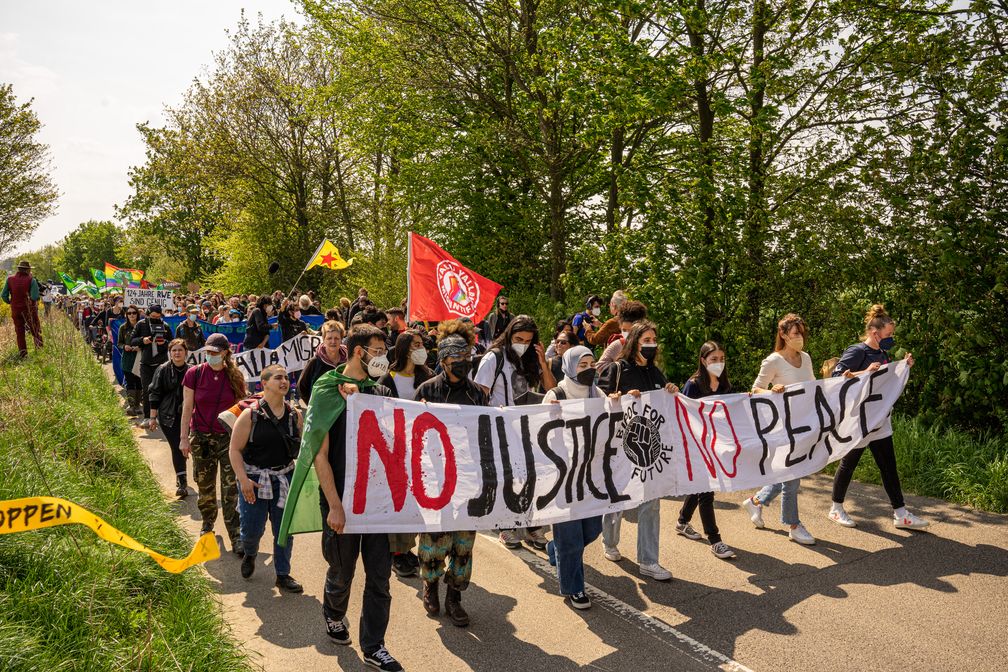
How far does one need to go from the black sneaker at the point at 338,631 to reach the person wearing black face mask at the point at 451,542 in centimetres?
64

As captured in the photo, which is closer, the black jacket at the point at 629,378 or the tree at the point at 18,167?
the black jacket at the point at 629,378

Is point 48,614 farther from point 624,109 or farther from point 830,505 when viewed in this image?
point 624,109

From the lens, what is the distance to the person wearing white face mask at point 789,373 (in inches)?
268

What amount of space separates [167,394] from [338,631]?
15.1ft

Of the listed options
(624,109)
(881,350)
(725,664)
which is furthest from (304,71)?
(725,664)

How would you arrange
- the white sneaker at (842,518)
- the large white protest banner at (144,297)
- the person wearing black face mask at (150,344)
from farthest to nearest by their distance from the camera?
the large white protest banner at (144,297), the person wearing black face mask at (150,344), the white sneaker at (842,518)

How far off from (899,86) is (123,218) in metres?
45.2

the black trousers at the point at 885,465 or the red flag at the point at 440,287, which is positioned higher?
the red flag at the point at 440,287

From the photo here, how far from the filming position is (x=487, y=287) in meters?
11.4

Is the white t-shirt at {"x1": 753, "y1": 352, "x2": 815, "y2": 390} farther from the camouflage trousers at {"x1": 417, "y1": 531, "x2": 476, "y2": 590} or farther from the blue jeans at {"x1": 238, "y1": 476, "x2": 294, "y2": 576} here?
the blue jeans at {"x1": 238, "y1": 476, "x2": 294, "y2": 576}

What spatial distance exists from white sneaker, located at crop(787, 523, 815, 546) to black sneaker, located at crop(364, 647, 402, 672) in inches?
156

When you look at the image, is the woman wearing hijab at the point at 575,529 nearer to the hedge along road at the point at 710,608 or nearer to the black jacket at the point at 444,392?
the hedge along road at the point at 710,608

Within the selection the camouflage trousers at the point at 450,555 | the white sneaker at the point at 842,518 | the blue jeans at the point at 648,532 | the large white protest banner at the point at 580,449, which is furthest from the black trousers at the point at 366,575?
the white sneaker at the point at 842,518

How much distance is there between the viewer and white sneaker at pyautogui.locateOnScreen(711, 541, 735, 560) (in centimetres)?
645
